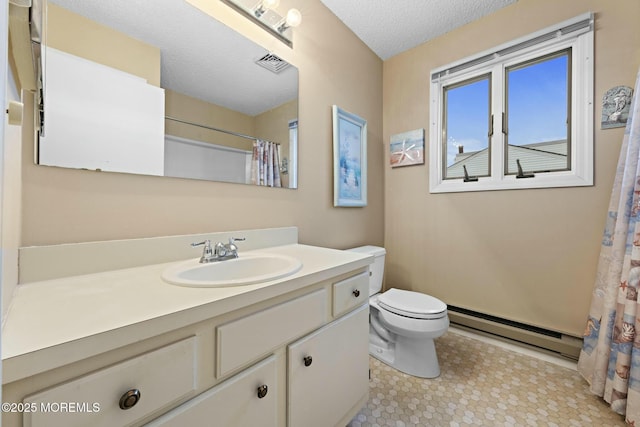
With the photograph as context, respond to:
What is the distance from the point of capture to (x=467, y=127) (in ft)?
6.63

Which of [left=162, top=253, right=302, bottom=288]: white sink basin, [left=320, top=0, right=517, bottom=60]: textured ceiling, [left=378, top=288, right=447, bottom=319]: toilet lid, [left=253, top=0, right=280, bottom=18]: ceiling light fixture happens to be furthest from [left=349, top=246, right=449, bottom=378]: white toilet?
[left=320, top=0, right=517, bottom=60]: textured ceiling

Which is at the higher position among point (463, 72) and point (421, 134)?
point (463, 72)

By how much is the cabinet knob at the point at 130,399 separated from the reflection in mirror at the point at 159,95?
758mm

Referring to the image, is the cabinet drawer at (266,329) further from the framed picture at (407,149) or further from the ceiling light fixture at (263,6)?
the framed picture at (407,149)

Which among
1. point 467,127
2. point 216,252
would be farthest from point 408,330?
point 467,127

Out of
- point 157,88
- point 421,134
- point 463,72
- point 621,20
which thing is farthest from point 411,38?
point 157,88

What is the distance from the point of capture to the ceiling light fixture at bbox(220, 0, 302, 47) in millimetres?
1275

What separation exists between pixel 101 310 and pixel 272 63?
1383 mm

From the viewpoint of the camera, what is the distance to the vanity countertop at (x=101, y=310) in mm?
394

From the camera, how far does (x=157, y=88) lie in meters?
1.00

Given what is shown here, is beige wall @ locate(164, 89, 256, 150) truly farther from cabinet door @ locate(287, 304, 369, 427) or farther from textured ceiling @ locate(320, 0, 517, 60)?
textured ceiling @ locate(320, 0, 517, 60)

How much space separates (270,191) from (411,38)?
181 centimetres

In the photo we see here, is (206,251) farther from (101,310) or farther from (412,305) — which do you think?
(412,305)

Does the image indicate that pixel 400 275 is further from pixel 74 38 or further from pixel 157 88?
pixel 74 38
